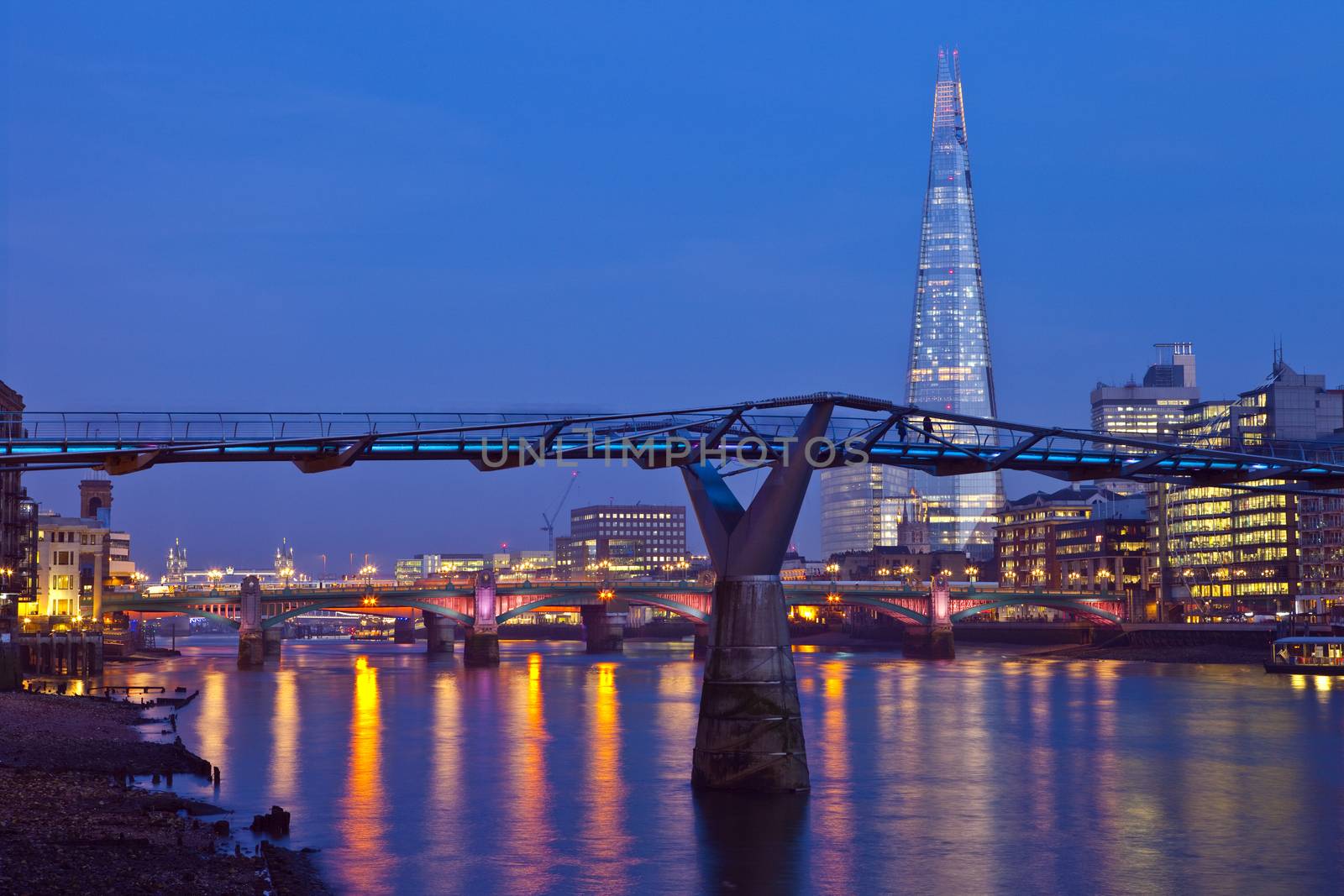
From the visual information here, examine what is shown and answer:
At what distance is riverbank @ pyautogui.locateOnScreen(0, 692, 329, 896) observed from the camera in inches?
1446

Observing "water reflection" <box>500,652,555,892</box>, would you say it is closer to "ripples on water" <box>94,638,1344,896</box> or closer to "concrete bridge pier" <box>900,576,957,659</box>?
"ripples on water" <box>94,638,1344,896</box>

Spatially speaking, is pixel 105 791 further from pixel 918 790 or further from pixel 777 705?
pixel 918 790

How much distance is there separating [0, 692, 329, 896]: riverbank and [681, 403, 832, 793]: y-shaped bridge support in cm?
1407

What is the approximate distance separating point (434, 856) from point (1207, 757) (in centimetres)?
3877

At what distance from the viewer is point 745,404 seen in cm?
5231

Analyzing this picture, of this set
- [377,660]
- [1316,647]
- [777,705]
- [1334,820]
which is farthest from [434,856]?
[377,660]

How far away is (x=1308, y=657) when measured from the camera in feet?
449

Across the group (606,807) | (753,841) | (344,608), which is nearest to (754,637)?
(753,841)

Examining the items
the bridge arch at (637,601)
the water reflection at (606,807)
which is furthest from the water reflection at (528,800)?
the bridge arch at (637,601)

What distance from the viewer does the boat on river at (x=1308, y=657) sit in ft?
438

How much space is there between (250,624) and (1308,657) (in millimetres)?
98529

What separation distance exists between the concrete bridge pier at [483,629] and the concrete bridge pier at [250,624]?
20.5m

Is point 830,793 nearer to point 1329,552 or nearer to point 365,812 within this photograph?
point 365,812

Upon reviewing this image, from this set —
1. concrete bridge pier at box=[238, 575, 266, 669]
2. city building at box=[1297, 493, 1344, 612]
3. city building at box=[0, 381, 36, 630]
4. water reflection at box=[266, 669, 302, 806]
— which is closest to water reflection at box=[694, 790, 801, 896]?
water reflection at box=[266, 669, 302, 806]
